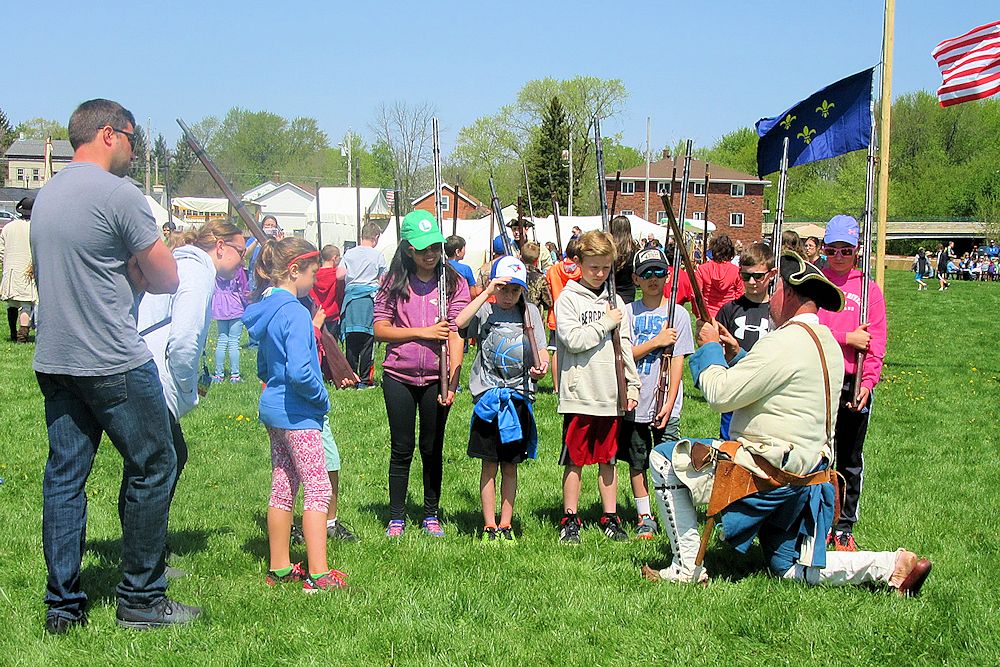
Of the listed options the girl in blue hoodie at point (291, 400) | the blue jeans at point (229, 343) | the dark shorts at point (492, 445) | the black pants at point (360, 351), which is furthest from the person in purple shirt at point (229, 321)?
the girl in blue hoodie at point (291, 400)

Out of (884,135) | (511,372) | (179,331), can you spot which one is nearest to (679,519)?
(511,372)

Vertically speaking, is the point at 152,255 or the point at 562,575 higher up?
the point at 152,255

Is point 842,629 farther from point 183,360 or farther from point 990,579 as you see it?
point 183,360

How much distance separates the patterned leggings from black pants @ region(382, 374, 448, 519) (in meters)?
1.00

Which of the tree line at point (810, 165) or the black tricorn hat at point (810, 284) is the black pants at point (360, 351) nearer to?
the black tricorn hat at point (810, 284)

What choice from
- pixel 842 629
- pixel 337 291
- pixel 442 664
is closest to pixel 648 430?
pixel 842 629

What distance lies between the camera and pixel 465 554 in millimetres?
5992

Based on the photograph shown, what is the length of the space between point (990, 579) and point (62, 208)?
518 cm

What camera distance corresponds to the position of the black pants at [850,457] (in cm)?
631

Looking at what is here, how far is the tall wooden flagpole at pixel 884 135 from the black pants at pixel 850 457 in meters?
2.06

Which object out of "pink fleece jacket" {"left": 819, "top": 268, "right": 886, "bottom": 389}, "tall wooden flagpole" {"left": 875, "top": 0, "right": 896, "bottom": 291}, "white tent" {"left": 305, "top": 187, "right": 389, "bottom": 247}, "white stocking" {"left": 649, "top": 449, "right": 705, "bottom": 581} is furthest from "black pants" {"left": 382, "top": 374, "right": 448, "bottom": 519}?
"white tent" {"left": 305, "top": 187, "right": 389, "bottom": 247}

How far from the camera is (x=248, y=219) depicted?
19.7 ft

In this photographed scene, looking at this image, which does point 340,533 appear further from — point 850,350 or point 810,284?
point 850,350

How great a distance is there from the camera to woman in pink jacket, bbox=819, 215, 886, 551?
6.19 meters
